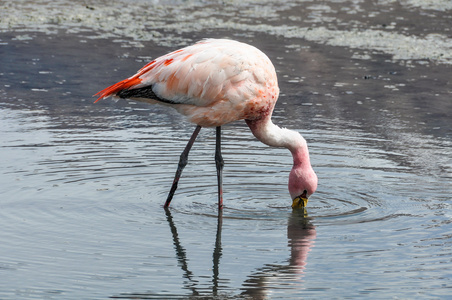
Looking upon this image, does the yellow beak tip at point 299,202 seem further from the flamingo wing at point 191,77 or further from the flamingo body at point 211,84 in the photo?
the flamingo wing at point 191,77

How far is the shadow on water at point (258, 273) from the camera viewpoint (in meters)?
4.80

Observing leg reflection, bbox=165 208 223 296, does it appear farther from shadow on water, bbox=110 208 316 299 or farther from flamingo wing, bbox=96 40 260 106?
flamingo wing, bbox=96 40 260 106

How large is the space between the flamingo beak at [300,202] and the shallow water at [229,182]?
0.29 feet

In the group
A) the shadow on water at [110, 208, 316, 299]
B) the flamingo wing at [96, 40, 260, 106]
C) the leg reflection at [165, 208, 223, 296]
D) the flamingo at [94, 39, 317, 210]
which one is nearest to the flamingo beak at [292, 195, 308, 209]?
the flamingo at [94, 39, 317, 210]

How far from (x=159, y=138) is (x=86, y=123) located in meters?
1.01

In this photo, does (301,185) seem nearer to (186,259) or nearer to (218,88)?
(218,88)

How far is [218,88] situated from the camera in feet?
20.5

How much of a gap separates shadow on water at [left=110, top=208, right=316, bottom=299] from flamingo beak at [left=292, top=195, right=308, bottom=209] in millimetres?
388

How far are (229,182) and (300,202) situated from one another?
0.91 m

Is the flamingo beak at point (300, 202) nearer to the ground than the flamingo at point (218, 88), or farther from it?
nearer to the ground

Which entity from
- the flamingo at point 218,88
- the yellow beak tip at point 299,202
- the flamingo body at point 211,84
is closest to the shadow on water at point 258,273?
the yellow beak tip at point 299,202

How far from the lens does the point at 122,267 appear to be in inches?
204

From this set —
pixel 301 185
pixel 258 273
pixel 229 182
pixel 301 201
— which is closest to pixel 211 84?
pixel 301 185

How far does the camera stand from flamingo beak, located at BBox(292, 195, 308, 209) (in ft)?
21.7
